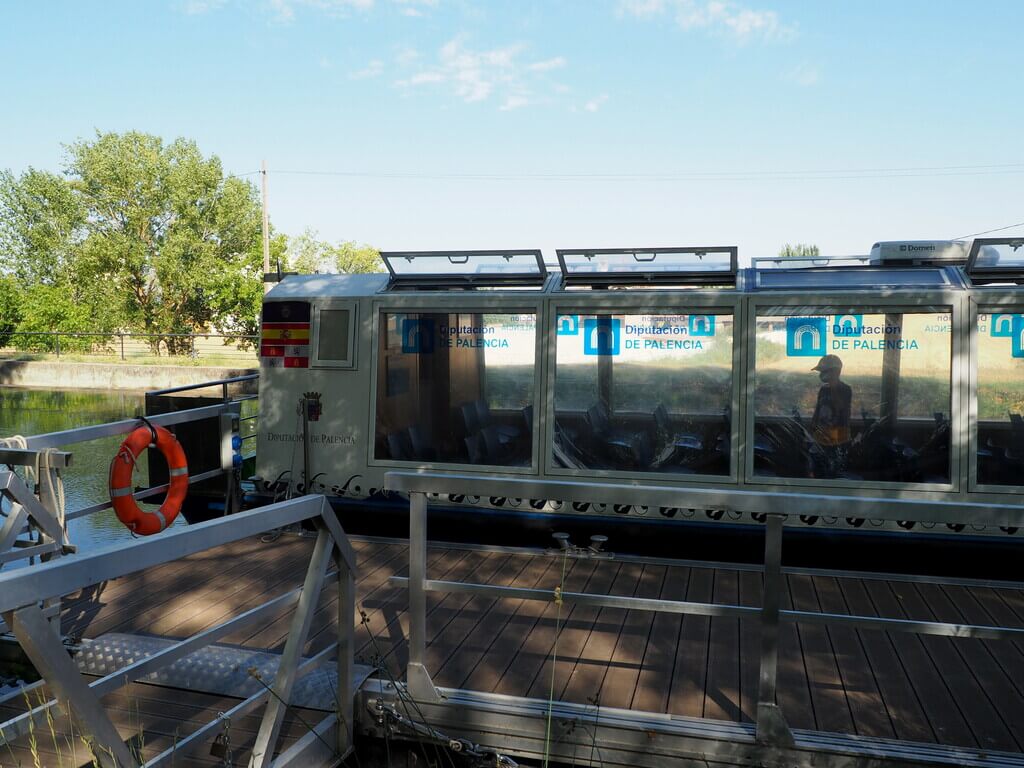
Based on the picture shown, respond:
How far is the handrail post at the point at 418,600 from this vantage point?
3.59 meters

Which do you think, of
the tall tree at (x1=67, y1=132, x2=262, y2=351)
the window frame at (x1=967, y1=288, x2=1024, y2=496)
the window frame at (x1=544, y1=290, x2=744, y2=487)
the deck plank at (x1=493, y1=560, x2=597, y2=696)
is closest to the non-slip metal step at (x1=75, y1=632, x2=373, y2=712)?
the deck plank at (x1=493, y1=560, x2=597, y2=696)

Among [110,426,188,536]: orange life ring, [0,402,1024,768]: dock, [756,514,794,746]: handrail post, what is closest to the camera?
[0,402,1024,768]: dock

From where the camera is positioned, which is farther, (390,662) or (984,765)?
(390,662)

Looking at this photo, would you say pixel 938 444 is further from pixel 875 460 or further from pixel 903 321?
pixel 903 321

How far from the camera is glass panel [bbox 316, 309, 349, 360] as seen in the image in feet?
24.1

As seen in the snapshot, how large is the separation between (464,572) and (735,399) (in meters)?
2.34

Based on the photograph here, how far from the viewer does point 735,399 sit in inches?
256

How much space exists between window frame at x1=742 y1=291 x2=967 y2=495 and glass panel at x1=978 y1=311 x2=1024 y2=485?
0.15 meters

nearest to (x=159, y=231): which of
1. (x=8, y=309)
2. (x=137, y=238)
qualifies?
(x=137, y=238)

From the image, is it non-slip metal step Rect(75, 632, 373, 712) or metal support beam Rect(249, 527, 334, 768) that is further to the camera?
non-slip metal step Rect(75, 632, 373, 712)

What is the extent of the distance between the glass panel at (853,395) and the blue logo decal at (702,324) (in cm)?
34

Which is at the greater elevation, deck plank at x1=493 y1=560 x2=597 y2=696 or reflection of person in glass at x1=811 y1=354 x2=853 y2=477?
reflection of person in glass at x1=811 y1=354 x2=853 y2=477

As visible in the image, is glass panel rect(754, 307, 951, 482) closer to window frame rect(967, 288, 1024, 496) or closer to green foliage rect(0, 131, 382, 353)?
window frame rect(967, 288, 1024, 496)

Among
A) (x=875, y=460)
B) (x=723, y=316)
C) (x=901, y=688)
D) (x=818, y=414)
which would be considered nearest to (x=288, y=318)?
(x=723, y=316)
